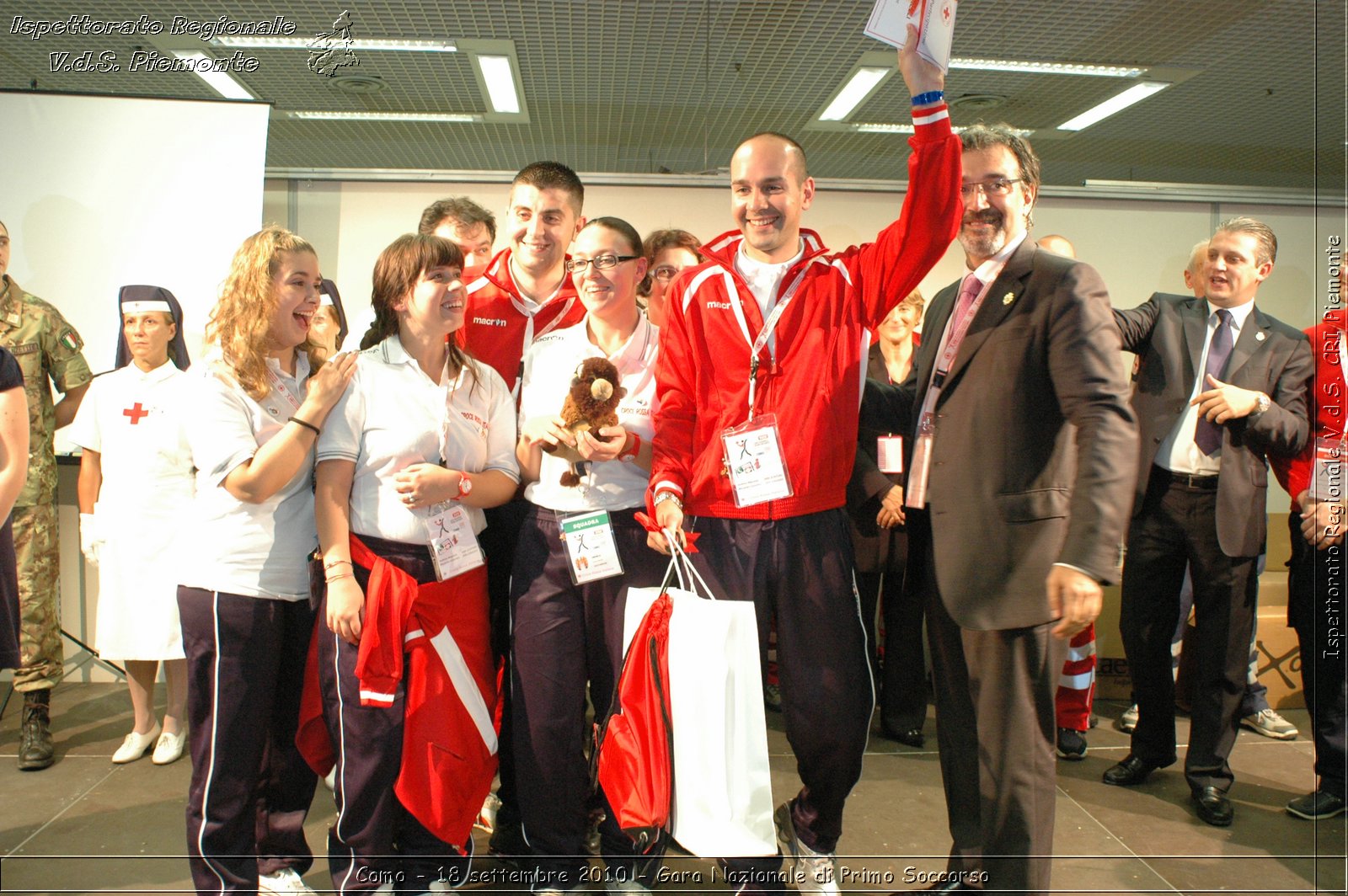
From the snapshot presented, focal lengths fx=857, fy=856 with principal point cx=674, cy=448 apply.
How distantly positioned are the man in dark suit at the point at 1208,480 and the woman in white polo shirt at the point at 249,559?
2.73 meters

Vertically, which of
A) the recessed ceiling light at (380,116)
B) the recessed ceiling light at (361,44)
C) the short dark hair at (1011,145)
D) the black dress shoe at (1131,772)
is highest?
the recessed ceiling light at (380,116)

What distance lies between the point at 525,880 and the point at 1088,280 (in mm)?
2103

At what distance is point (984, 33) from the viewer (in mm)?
5906

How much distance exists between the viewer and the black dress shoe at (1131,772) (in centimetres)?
311

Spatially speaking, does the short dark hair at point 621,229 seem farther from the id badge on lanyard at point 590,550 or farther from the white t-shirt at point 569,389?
the id badge on lanyard at point 590,550

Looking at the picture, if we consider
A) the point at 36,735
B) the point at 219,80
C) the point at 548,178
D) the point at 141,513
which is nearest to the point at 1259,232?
the point at 548,178

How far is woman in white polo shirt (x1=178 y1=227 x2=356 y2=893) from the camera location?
201 centimetres

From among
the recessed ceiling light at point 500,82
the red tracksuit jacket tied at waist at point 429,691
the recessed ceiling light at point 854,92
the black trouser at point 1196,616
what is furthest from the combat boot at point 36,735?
the recessed ceiling light at point 854,92

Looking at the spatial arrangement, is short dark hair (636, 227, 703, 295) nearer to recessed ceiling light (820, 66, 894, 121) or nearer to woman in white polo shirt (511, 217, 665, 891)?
woman in white polo shirt (511, 217, 665, 891)

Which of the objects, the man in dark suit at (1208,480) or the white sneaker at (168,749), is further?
the white sneaker at (168,749)

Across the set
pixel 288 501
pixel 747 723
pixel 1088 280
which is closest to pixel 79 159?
pixel 288 501

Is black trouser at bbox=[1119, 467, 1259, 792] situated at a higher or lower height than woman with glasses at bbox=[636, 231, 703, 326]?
lower

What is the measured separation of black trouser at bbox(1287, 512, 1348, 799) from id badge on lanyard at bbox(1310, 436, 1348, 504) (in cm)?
16

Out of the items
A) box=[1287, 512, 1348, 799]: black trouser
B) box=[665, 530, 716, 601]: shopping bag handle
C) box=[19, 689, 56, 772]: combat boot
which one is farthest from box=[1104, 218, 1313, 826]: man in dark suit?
box=[19, 689, 56, 772]: combat boot
